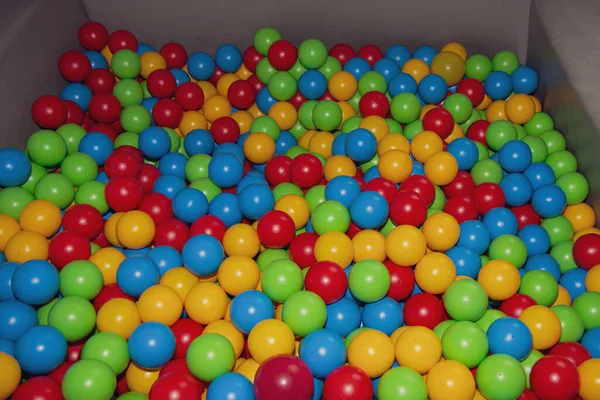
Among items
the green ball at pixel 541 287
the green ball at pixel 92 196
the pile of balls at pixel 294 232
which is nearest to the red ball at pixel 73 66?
the pile of balls at pixel 294 232

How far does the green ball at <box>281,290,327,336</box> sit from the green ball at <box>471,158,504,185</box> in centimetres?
80

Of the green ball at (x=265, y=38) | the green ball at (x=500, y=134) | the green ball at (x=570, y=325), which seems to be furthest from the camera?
the green ball at (x=265, y=38)

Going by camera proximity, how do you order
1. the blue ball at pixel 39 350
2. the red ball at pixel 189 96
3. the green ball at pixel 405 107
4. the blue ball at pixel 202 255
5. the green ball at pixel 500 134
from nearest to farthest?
the blue ball at pixel 39 350 < the blue ball at pixel 202 255 < the green ball at pixel 500 134 < the green ball at pixel 405 107 < the red ball at pixel 189 96

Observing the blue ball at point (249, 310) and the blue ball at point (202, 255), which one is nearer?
the blue ball at point (249, 310)

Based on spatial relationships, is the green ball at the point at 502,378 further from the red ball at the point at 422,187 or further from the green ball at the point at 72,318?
the green ball at the point at 72,318

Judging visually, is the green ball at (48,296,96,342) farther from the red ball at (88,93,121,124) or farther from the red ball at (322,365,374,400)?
the red ball at (88,93,121,124)

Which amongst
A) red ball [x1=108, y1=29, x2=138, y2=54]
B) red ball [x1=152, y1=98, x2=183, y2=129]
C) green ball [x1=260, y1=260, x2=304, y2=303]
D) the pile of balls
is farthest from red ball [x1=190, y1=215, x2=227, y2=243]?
red ball [x1=108, y1=29, x2=138, y2=54]

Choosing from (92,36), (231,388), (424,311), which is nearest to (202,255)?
(231,388)

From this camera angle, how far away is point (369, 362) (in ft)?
4.96

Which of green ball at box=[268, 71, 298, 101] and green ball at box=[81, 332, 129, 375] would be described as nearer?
green ball at box=[81, 332, 129, 375]

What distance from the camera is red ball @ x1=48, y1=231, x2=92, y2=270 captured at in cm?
177

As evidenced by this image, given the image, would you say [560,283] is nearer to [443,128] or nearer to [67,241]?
[443,128]

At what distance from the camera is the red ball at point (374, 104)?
7.48 ft

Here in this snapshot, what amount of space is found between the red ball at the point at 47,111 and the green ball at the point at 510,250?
5.26 ft
